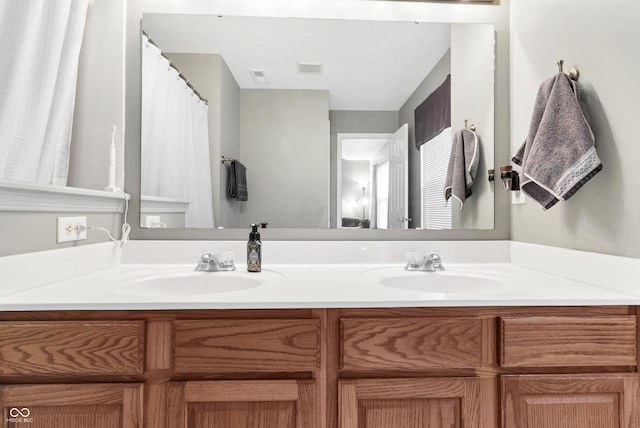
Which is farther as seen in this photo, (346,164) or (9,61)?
(346,164)

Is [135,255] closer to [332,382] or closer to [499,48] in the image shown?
[332,382]

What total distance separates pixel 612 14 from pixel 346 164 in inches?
39.8

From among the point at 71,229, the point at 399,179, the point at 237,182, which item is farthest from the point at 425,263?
the point at 71,229

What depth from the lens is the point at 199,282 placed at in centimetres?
139

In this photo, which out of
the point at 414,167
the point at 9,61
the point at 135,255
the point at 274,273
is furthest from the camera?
the point at 414,167

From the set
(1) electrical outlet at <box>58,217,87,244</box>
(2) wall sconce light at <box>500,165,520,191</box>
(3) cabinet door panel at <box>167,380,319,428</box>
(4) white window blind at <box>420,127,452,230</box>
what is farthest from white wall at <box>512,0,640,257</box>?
(1) electrical outlet at <box>58,217,87,244</box>

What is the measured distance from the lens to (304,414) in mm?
979

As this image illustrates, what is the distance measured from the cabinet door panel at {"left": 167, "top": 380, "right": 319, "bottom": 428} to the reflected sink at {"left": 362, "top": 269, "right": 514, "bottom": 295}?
524mm

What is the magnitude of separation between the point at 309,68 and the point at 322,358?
1238 mm

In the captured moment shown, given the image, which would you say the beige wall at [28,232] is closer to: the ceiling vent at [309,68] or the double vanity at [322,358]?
the double vanity at [322,358]

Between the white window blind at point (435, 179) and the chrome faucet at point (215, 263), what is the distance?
2.87 feet

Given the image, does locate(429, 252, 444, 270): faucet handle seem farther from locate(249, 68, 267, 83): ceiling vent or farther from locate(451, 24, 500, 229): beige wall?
locate(249, 68, 267, 83): ceiling vent

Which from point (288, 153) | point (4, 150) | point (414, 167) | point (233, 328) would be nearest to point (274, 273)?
point (233, 328)

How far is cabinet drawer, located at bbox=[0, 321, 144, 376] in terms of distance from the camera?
93 centimetres
